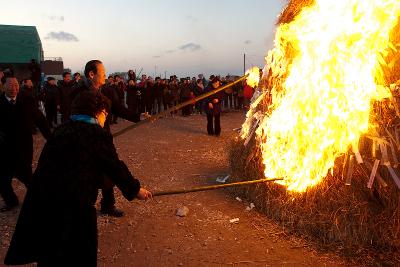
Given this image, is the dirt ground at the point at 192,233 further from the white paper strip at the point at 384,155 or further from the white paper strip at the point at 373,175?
the white paper strip at the point at 384,155

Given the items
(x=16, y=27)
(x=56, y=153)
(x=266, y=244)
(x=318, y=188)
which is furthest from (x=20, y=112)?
(x=16, y=27)

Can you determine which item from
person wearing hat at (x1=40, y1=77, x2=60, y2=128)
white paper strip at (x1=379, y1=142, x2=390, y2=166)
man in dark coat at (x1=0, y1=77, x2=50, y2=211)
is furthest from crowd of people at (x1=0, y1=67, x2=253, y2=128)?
white paper strip at (x1=379, y1=142, x2=390, y2=166)

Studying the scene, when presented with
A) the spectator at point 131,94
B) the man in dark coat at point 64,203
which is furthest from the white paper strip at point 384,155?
the spectator at point 131,94

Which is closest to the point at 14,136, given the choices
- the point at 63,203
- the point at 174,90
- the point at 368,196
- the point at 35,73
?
the point at 63,203

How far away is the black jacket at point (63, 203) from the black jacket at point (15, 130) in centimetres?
335

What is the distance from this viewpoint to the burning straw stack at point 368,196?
15.2 ft

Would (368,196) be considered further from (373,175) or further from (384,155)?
(384,155)

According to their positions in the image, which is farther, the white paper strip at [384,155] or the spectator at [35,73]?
the spectator at [35,73]

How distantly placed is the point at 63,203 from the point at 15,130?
3833 mm

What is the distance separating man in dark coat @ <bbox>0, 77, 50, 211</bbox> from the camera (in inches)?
252

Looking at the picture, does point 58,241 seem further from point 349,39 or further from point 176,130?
point 176,130

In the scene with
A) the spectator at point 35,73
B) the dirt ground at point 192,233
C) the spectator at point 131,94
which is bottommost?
the dirt ground at point 192,233

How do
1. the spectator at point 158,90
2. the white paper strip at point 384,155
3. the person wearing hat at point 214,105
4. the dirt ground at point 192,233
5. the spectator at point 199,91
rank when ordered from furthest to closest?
the spectator at point 158,90
the spectator at point 199,91
the person wearing hat at point 214,105
the dirt ground at point 192,233
the white paper strip at point 384,155

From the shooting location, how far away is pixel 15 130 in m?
6.49
